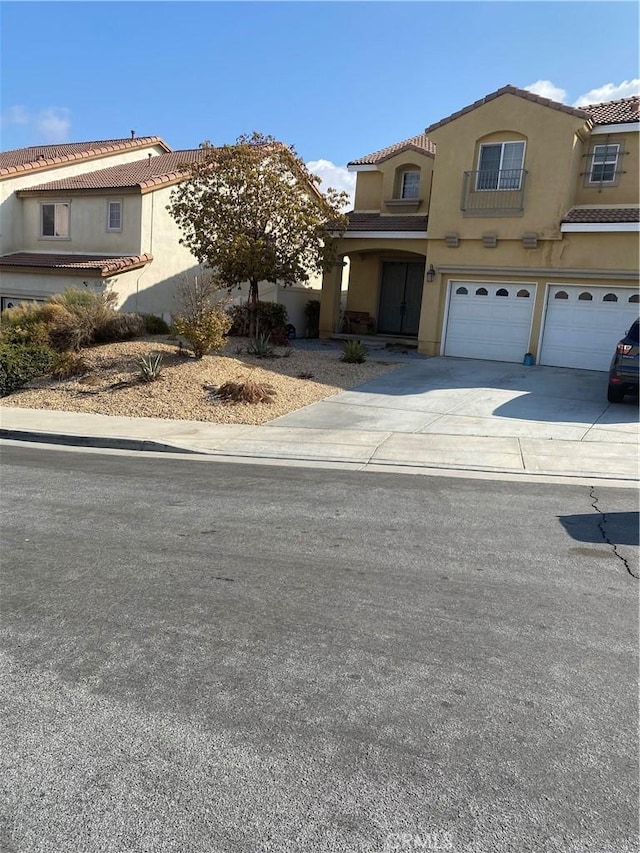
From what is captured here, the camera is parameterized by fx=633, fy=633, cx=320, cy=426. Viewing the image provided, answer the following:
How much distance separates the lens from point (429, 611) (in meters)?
4.45

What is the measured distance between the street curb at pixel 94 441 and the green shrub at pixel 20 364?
11.9 ft

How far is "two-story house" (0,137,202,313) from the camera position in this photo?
21531 mm

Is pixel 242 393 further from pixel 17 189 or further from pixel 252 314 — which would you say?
pixel 17 189

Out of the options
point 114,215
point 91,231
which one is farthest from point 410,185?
point 91,231

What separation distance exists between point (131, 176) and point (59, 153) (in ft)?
21.8

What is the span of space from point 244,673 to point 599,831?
1.91 meters

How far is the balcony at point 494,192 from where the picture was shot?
59.9 feet

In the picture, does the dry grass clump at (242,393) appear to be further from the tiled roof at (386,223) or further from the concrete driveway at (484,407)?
the tiled roof at (386,223)

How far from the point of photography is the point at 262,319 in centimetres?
2136

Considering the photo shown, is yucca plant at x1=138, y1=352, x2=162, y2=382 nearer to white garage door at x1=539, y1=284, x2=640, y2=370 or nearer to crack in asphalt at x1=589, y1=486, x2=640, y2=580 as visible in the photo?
crack in asphalt at x1=589, y1=486, x2=640, y2=580

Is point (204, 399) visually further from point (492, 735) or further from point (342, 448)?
point (492, 735)

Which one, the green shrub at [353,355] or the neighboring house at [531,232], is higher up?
the neighboring house at [531,232]

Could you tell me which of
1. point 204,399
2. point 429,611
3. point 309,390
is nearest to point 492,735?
point 429,611
